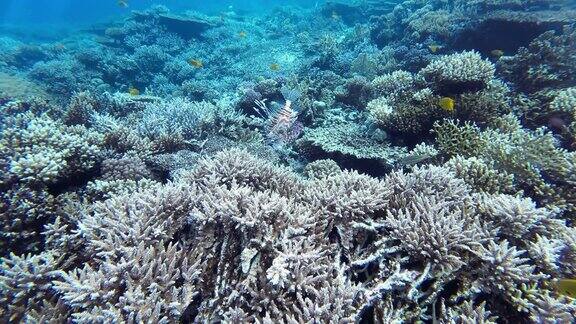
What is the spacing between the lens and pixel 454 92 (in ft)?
20.3

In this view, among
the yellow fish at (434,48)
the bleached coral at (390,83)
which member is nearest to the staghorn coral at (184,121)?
the bleached coral at (390,83)

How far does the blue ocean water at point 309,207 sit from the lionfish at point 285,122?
0.14ft

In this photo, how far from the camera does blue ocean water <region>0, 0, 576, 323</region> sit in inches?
91.8

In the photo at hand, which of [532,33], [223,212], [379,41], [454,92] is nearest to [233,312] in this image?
[223,212]

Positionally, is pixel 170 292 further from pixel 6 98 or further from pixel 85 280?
pixel 6 98

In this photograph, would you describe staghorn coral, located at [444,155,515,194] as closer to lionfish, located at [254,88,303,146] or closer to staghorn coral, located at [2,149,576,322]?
staghorn coral, located at [2,149,576,322]

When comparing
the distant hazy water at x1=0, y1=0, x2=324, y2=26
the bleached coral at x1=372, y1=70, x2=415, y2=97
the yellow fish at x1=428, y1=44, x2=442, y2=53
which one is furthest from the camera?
the distant hazy water at x1=0, y1=0, x2=324, y2=26

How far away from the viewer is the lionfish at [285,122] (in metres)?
5.92

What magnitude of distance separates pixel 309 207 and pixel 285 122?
3312 mm

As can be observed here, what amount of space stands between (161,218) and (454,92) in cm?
587

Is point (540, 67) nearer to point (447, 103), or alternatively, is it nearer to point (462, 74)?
point (462, 74)

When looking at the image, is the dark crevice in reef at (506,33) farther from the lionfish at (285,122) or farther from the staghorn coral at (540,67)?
the lionfish at (285,122)

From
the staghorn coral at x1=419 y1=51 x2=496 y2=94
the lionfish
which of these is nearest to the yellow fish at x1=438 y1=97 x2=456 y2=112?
the staghorn coral at x1=419 y1=51 x2=496 y2=94

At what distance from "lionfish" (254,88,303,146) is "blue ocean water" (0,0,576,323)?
0.14 feet
